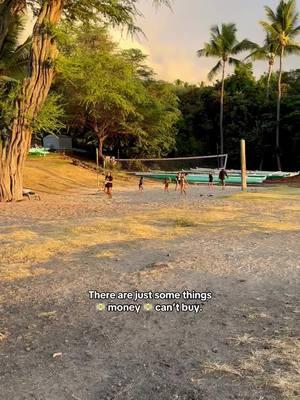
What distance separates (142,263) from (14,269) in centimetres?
213

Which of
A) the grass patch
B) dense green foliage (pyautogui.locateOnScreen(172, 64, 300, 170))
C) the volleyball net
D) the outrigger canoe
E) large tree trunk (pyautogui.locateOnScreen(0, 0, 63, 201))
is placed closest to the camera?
the grass patch

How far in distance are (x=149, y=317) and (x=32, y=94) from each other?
50.7ft

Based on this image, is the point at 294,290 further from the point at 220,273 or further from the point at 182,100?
the point at 182,100

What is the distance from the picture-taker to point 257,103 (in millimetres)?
49125

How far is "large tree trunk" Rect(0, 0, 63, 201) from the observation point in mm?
19078

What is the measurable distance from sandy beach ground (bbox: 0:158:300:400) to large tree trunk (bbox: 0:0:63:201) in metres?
8.54

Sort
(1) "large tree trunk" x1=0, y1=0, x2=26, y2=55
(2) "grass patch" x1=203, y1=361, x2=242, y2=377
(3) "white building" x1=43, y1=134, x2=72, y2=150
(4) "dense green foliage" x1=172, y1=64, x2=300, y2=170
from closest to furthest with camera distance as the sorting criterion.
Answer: (2) "grass patch" x1=203, y1=361, x2=242, y2=377, (1) "large tree trunk" x1=0, y1=0, x2=26, y2=55, (4) "dense green foliage" x1=172, y1=64, x2=300, y2=170, (3) "white building" x1=43, y1=134, x2=72, y2=150

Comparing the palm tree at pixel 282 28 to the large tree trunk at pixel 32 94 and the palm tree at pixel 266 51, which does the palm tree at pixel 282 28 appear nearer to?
the palm tree at pixel 266 51

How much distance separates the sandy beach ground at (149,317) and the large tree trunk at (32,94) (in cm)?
854

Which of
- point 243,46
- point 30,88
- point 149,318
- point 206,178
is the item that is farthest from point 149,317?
point 243,46

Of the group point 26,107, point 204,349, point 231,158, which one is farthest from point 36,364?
point 231,158

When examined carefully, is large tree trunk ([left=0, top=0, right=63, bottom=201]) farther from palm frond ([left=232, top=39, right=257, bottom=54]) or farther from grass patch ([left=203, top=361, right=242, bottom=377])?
palm frond ([left=232, top=39, right=257, bottom=54])

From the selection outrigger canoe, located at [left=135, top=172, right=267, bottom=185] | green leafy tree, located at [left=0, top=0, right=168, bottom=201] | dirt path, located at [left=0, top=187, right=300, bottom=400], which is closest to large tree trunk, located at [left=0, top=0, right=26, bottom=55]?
green leafy tree, located at [left=0, top=0, right=168, bottom=201]

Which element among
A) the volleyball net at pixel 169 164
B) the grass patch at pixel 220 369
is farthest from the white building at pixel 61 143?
the grass patch at pixel 220 369
